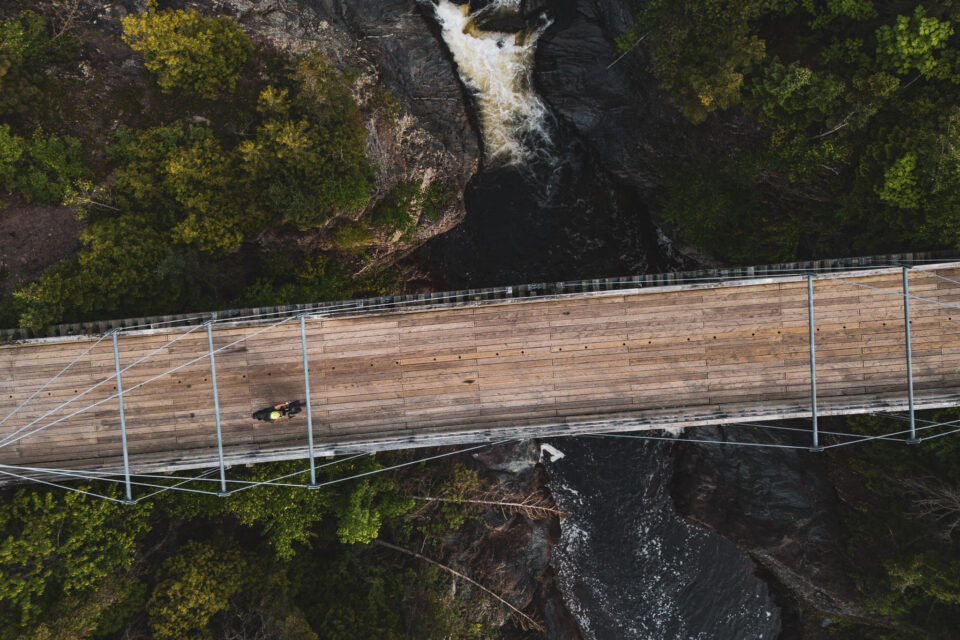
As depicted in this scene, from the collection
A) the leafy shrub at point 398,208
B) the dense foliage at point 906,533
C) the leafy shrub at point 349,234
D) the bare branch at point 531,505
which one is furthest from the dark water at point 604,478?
the dense foliage at point 906,533

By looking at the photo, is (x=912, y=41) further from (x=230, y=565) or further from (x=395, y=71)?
(x=230, y=565)

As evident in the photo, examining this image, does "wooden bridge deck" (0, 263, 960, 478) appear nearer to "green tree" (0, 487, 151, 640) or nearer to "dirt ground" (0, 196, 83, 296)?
"green tree" (0, 487, 151, 640)

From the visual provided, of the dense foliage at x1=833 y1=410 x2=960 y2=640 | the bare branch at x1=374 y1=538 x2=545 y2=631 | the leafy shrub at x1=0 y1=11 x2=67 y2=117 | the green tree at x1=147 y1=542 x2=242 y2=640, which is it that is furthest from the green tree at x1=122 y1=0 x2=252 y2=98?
the dense foliage at x1=833 y1=410 x2=960 y2=640

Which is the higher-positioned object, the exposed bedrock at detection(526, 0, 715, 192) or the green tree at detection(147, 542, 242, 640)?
the exposed bedrock at detection(526, 0, 715, 192)

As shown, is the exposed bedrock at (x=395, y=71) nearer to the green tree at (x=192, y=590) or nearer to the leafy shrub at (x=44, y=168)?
the leafy shrub at (x=44, y=168)

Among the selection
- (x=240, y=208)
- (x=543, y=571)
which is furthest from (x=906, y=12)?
(x=543, y=571)
